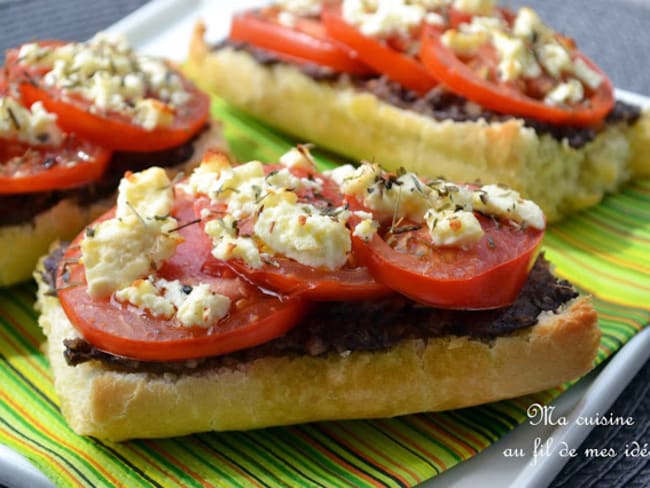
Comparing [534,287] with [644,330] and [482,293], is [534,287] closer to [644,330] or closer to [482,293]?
[482,293]

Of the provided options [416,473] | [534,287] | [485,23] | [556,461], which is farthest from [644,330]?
[485,23]

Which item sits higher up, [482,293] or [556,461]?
[482,293]

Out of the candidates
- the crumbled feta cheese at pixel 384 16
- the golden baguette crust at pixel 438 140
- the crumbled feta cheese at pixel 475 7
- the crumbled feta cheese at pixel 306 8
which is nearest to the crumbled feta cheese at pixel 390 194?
the golden baguette crust at pixel 438 140

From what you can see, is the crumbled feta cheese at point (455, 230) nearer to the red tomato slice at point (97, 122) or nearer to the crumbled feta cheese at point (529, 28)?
the red tomato slice at point (97, 122)

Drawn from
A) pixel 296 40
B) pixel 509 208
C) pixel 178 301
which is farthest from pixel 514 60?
pixel 178 301

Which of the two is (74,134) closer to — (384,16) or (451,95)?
(384,16)
